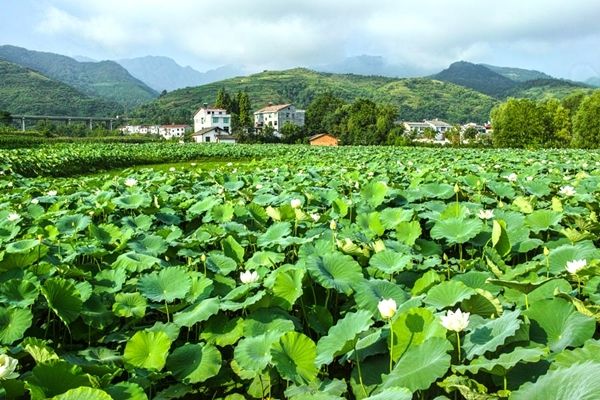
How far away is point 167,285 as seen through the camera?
2137 millimetres

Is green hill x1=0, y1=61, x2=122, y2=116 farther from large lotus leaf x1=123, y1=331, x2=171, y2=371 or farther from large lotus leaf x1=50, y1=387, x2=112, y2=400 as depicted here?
large lotus leaf x1=50, y1=387, x2=112, y2=400

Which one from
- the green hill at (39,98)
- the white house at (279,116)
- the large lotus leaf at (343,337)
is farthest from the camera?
the green hill at (39,98)

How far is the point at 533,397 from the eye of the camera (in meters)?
1.04

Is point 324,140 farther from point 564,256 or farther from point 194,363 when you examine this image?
point 194,363

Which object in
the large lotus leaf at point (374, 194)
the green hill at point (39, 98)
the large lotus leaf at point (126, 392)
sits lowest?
the large lotus leaf at point (126, 392)

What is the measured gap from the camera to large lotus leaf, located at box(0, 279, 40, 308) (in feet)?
6.39

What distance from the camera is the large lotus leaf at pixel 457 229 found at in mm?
2701

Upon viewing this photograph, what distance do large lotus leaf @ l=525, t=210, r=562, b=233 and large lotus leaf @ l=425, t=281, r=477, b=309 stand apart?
1571 millimetres

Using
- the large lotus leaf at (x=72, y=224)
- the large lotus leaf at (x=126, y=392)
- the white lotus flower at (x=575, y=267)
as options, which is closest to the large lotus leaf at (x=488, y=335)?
the white lotus flower at (x=575, y=267)

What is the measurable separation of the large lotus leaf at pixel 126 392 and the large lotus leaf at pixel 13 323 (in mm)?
624

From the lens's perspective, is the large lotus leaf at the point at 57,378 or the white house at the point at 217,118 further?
the white house at the point at 217,118

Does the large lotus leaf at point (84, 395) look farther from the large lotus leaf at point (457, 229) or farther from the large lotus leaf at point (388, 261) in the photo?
the large lotus leaf at point (457, 229)

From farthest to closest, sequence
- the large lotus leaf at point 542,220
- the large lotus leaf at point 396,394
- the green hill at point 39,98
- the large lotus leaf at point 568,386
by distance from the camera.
Result: the green hill at point 39,98
the large lotus leaf at point 542,220
the large lotus leaf at point 396,394
the large lotus leaf at point 568,386

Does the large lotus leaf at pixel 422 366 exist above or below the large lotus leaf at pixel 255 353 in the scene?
above
